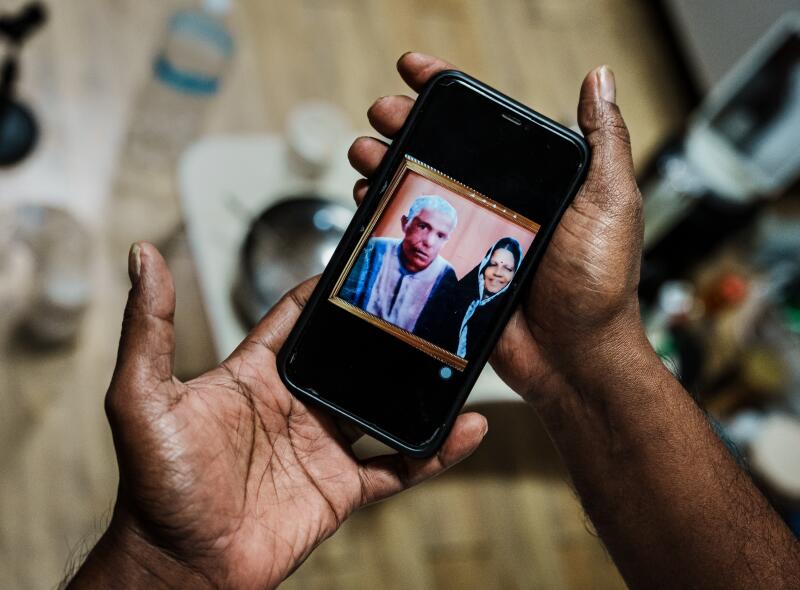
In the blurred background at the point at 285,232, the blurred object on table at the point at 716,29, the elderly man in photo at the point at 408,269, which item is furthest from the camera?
the blurred object on table at the point at 716,29

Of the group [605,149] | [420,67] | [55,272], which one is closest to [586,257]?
[605,149]

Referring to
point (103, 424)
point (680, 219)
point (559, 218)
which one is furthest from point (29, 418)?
point (680, 219)

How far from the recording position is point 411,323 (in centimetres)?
75

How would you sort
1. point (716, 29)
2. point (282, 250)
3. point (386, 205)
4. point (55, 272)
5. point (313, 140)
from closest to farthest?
point (386, 205)
point (282, 250)
point (313, 140)
point (55, 272)
point (716, 29)

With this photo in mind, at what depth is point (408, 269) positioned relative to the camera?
750 millimetres

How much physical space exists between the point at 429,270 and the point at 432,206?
6 centimetres

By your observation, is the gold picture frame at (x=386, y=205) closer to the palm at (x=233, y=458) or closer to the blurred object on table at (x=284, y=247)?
the palm at (x=233, y=458)

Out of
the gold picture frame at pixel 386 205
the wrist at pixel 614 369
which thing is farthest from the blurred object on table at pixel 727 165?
the gold picture frame at pixel 386 205

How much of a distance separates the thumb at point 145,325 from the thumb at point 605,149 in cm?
41

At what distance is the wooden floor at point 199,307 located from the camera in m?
1.13

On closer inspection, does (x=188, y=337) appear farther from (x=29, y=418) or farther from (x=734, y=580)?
(x=734, y=580)

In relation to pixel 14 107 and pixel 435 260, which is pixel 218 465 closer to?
pixel 435 260

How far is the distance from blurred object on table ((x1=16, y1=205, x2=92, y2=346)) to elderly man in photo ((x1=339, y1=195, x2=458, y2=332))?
1.95ft

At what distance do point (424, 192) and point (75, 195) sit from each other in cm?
77
